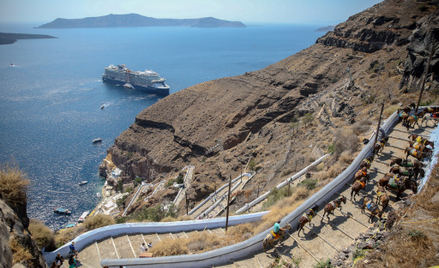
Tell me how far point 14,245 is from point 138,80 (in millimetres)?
79382

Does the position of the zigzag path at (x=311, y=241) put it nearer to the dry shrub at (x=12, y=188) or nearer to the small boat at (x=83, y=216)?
the dry shrub at (x=12, y=188)

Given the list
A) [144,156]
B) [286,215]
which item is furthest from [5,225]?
[144,156]

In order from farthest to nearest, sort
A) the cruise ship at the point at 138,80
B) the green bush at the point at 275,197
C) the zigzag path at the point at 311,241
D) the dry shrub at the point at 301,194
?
the cruise ship at the point at 138,80 < the green bush at the point at 275,197 < the dry shrub at the point at 301,194 < the zigzag path at the point at 311,241

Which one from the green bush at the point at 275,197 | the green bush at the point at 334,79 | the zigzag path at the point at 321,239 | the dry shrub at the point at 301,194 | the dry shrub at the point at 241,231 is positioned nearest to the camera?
the zigzag path at the point at 321,239

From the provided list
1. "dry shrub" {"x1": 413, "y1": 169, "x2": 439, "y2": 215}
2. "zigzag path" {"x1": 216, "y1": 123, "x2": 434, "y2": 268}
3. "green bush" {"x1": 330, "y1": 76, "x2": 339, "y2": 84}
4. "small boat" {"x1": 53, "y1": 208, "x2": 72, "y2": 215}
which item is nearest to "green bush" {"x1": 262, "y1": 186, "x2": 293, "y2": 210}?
"zigzag path" {"x1": 216, "y1": 123, "x2": 434, "y2": 268}

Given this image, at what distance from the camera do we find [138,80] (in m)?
82.1

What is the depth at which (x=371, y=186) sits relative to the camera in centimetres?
994

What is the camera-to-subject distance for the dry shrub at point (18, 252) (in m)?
6.45

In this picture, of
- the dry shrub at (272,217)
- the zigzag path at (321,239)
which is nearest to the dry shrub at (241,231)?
the dry shrub at (272,217)

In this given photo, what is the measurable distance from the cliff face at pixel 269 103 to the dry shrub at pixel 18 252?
1831 centimetres

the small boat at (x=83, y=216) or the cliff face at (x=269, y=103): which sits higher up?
the cliff face at (x=269, y=103)

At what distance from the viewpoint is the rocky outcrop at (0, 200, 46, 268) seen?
6238mm

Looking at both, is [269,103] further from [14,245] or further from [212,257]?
[14,245]

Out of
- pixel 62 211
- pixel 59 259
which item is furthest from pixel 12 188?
pixel 62 211
